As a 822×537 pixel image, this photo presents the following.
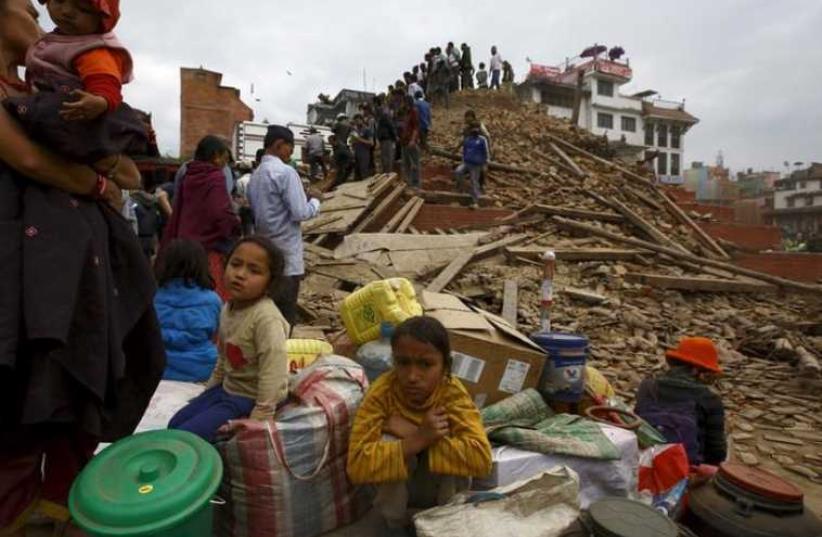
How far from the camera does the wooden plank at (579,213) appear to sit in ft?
34.9

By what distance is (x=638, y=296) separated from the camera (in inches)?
311

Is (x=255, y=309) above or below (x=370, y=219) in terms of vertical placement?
below

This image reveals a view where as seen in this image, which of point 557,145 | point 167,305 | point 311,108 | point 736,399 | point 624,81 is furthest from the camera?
point 624,81

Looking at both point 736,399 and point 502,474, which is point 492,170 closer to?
point 736,399

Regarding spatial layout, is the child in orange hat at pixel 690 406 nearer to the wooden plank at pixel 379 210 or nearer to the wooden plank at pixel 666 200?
the wooden plank at pixel 379 210

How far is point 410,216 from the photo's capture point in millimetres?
9742

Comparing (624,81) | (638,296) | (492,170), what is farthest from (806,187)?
(638,296)

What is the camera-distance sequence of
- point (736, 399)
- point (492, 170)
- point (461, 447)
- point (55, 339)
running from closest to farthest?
1. point (55, 339)
2. point (461, 447)
3. point (736, 399)
4. point (492, 170)

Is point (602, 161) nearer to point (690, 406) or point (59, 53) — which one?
point (690, 406)

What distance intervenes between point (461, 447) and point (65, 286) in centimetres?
157

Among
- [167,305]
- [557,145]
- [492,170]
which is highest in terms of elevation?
[557,145]

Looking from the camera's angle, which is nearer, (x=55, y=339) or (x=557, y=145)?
(x=55, y=339)

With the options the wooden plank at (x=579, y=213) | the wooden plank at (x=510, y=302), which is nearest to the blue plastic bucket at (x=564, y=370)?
the wooden plank at (x=510, y=302)

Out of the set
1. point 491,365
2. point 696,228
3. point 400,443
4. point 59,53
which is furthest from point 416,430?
point 696,228
